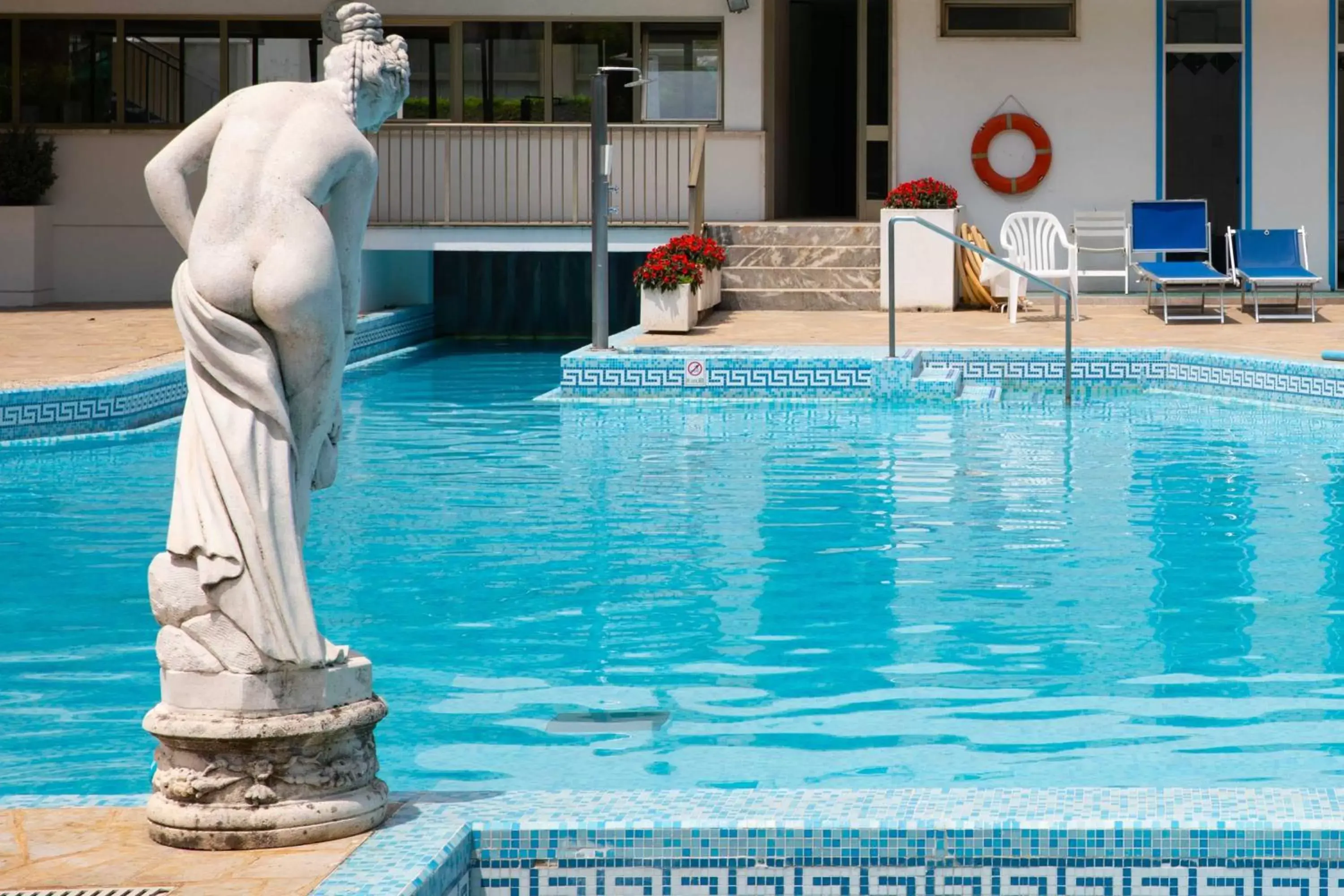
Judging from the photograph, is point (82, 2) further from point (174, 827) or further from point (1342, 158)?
point (174, 827)

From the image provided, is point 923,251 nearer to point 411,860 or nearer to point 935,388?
point 935,388

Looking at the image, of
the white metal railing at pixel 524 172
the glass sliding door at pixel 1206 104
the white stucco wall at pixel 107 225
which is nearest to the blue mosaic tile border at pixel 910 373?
the white metal railing at pixel 524 172

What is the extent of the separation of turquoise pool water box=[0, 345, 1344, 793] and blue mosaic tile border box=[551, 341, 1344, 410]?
1196 mm

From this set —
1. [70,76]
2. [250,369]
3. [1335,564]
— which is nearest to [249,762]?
[250,369]

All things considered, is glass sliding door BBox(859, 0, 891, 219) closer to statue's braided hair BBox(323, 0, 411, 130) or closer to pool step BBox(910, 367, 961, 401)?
pool step BBox(910, 367, 961, 401)

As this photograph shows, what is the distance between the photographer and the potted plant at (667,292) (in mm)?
14406

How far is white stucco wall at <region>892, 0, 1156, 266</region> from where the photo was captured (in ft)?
57.7

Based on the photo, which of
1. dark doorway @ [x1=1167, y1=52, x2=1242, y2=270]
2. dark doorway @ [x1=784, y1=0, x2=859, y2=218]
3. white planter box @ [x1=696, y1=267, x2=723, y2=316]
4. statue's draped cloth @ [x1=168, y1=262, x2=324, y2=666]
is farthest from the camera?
dark doorway @ [x1=784, y1=0, x2=859, y2=218]

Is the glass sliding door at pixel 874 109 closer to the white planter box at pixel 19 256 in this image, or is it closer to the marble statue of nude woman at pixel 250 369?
the white planter box at pixel 19 256

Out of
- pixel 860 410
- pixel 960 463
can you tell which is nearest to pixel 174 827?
pixel 960 463

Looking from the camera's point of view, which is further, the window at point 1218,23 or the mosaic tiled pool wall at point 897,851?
the window at point 1218,23

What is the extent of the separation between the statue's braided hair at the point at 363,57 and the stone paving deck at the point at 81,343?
7.62m

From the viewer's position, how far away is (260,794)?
11.3 ft

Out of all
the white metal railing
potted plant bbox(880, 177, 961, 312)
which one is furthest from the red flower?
the white metal railing
